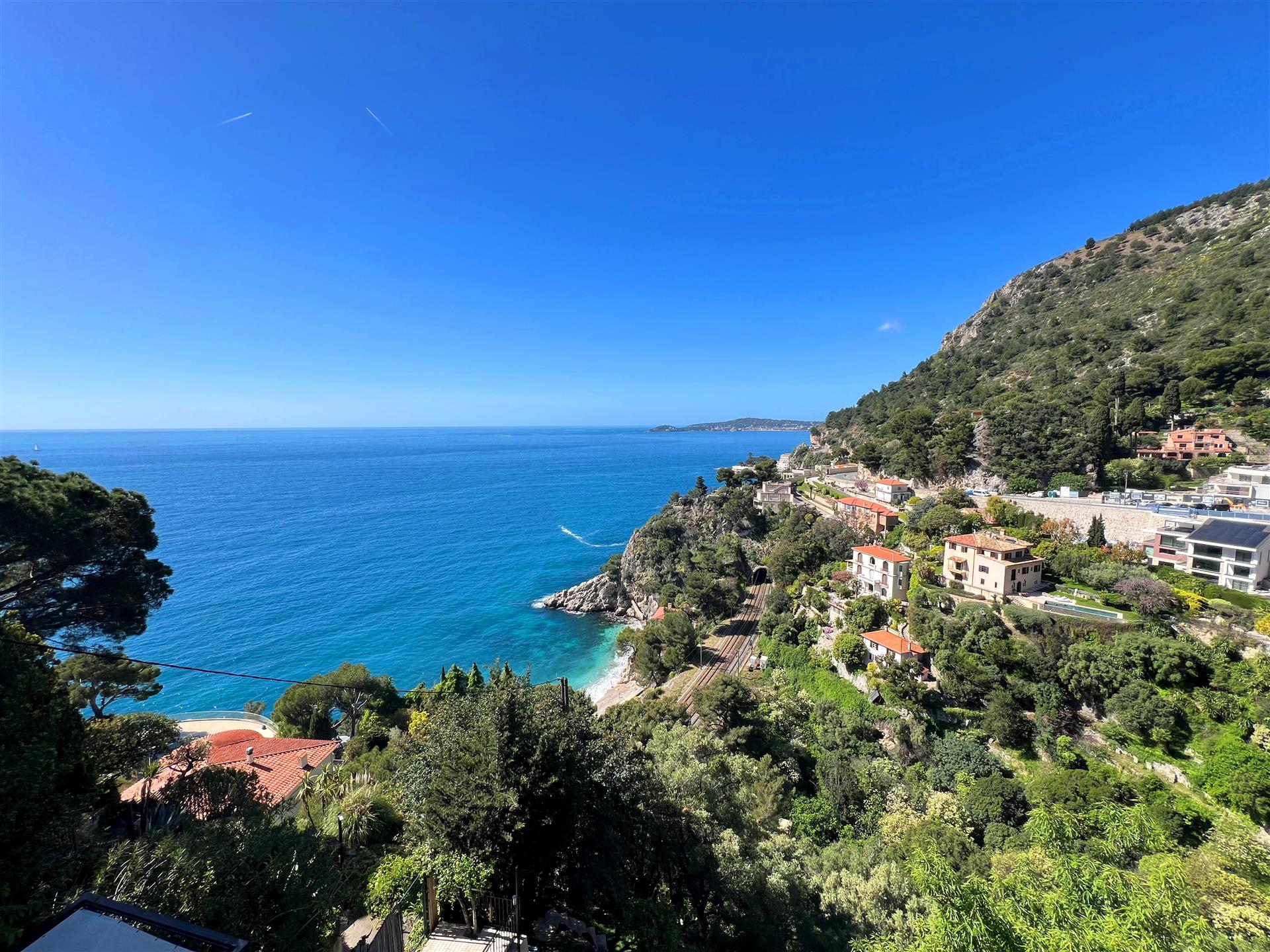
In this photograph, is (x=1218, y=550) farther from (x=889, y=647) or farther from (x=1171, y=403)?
(x=1171, y=403)

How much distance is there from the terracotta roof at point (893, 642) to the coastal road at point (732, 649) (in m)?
8.72

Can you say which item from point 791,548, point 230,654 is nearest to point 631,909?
point 791,548

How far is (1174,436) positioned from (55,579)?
5480 cm

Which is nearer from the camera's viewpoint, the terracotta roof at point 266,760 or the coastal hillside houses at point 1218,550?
the terracotta roof at point 266,760

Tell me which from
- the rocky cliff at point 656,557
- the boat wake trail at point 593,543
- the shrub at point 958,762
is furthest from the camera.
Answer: the boat wake trail at point 593,543

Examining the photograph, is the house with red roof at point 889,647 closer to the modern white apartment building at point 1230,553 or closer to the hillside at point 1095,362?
the modern white apartment building at point 1230,553

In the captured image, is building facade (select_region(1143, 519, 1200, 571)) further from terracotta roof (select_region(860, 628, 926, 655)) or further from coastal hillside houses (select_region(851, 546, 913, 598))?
terracotta roof (select_region(860, 628, 926, 655))

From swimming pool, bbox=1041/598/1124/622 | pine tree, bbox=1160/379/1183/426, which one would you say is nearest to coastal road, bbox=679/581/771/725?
swimming pool, bbox=1041/598/1124/622

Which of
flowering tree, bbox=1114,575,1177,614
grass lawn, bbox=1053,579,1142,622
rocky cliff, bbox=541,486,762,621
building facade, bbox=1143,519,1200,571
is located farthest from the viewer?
rocky cliff, bbox=541,486,762,621

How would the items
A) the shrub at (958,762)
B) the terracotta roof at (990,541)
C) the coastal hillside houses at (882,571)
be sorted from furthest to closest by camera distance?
the coastal hillside houses at (882,571) < the terracotta roof at (990,541) < the shrub at (958,762)

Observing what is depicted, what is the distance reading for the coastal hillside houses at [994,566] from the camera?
2153 cm

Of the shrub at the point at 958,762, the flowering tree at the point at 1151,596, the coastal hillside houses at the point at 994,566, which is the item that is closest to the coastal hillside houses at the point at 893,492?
the coastal hillside houses at the point at 994,566

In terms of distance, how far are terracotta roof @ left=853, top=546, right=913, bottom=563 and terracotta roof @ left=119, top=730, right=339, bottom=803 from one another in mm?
Result: 27264

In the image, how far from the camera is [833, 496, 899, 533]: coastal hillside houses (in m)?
32.8
